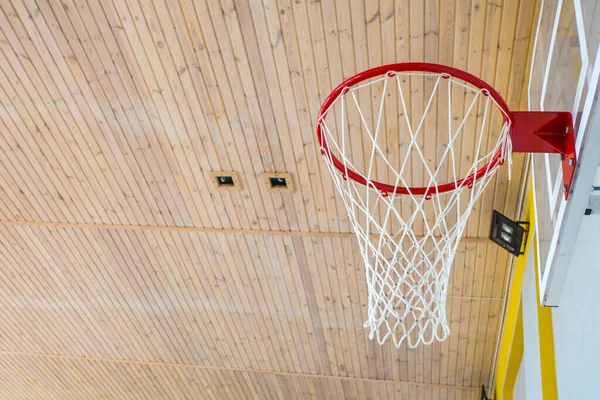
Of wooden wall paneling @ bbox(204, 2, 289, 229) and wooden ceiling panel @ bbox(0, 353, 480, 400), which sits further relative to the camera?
wooden ceiling panel @ bbox(0, 353, 480, 400)

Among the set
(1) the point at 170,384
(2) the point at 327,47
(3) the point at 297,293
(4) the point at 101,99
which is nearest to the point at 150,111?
(4) the point at 101,99

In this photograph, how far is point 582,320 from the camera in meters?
3.76

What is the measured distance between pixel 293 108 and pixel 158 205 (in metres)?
2.29

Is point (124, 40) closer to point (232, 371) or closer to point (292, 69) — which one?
point (292, 69)

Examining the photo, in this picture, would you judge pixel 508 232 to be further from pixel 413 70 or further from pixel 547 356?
pixel 413 70

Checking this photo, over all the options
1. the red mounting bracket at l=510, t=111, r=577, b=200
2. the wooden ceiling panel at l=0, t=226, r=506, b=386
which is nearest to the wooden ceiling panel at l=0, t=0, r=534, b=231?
the wooden ceiling panel at l=0, t=226, r=506, b=386

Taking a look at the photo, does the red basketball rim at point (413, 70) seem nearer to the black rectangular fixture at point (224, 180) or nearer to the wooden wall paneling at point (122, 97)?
the black rectangular fixture at point (224, 180)

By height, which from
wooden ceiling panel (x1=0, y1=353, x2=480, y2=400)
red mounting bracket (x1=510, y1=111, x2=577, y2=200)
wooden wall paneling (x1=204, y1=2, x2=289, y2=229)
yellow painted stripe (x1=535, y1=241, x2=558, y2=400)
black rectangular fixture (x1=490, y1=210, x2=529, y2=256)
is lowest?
wooden ceiling panel (x1=0, y1=353, x2=480, y2=400)

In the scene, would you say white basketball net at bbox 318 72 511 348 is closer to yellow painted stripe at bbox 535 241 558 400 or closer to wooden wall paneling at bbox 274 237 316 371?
yellow painted stripe at bbox 535 241 558 400

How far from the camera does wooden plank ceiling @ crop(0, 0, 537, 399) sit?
16.1 ft

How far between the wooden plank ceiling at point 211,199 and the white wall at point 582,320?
1.70m

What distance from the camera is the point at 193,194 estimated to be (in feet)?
21.5

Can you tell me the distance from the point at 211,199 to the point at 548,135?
13.2ft

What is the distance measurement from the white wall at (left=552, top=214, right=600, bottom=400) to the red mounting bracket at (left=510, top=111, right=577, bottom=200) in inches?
17.3
